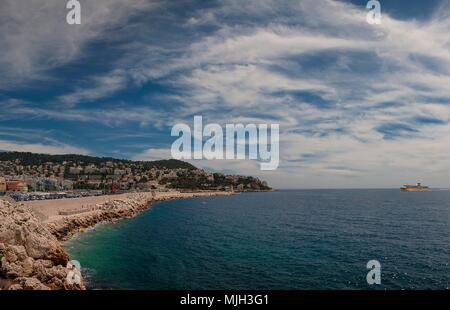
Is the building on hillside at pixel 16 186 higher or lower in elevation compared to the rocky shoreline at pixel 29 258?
higher

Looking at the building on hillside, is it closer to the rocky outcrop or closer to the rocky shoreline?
the rocky shoreline

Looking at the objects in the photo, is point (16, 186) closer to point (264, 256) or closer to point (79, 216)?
point (79, 216)

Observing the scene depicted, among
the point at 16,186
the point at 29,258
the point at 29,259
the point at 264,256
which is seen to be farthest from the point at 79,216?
the point at 16,186

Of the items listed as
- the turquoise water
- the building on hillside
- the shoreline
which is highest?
the building on hillside

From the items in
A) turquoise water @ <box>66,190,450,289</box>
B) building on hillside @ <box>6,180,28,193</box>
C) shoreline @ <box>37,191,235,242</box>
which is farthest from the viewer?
building on hillside @ <box>6,180,28,193</box>

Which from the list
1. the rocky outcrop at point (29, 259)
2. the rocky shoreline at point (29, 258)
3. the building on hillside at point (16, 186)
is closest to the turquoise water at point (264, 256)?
the rocky shoreline at point (29, 258)

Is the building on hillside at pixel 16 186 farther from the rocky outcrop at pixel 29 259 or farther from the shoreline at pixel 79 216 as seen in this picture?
the rocky outcrop at pixel 29 259

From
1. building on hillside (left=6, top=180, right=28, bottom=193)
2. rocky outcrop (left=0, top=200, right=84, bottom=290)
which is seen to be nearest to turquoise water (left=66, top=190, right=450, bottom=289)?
rocky outcrop (left=0, top=200, right=84, bottom=290)

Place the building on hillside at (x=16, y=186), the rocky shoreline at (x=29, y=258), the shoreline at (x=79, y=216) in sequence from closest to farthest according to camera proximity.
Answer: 1. the rocky shoreline at (x=29, y=258)
2. the shoreline at (x=79, y=216)
3. the building on hillside at (x=16, y=186)

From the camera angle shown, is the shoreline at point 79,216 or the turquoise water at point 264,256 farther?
the shoreline at point 79,216
